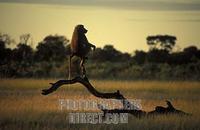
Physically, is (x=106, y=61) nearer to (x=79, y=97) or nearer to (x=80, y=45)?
(x=80, y=45)

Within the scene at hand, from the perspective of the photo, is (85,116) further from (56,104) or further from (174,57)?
(174,57)

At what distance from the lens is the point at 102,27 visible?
9664mm

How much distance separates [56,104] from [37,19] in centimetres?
125

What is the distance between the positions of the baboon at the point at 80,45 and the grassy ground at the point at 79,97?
15.2 inches

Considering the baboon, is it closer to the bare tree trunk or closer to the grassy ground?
the bare tree trunk

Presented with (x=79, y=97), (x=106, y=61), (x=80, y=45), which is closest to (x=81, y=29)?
(x=80, y=45)

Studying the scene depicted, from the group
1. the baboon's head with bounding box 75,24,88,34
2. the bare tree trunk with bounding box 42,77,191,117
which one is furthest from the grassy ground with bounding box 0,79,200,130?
the baboon's head with bounding box 75,24,88,34

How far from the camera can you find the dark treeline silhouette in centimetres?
969

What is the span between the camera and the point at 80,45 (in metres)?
9.49

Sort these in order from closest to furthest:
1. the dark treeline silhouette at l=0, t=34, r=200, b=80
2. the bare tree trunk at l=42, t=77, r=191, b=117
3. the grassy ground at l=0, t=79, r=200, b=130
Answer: the grassy ground at l=0, t=79, r=200, b=130 < the bare tree trunk at l=42, t=77, r=191, b=117 < the dark treeline silhouette at l=0, t=34, r=200, b=80

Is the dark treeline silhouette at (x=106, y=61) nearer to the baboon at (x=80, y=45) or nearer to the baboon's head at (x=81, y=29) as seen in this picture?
the baboon at (x=80, y=45)

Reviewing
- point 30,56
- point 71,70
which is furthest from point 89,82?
point 30,56

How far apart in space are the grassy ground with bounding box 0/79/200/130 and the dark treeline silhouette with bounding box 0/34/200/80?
0.13 m

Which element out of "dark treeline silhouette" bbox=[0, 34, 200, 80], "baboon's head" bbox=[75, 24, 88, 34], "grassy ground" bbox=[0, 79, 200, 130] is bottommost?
"grassy ground" bbox=[0, 79, 200, 130]
